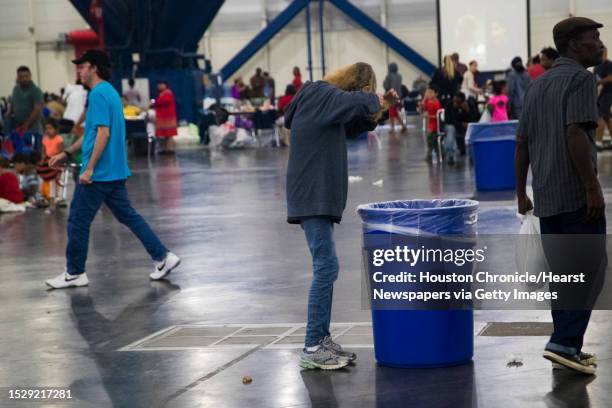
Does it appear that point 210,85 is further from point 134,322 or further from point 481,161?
point 134,322

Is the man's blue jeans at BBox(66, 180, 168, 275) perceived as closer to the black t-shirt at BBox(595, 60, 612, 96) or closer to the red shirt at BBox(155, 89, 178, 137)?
the black t-shirt at BBox(595, 60, 612, 96)

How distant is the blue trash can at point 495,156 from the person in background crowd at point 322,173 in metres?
9.90

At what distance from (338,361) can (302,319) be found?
1598 mm

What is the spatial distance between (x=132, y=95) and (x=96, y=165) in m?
21.3

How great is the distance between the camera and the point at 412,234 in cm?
678

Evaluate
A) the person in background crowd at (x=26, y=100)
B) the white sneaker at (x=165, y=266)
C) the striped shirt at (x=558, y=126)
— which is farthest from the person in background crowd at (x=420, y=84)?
the striped shirt at (x=558, y=126)

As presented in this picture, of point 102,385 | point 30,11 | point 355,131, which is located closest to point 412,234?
point 355,131

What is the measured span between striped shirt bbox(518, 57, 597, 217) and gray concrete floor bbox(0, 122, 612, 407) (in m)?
0.95

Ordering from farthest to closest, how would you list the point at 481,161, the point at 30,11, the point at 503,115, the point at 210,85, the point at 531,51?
the point at 30,11 → the point at 531,51 → the point at 210,85 → the point at 503,115 → the point at 481,161

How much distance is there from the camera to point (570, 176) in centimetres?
654

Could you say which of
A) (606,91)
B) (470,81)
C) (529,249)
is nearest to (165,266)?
(529,249)

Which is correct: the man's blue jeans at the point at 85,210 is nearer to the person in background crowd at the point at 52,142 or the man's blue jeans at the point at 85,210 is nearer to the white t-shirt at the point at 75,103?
the person in background crowd at the point at 52,142

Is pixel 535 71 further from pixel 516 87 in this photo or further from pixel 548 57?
pixel 548 57

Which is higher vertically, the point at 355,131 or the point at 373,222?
the point at 355,131
